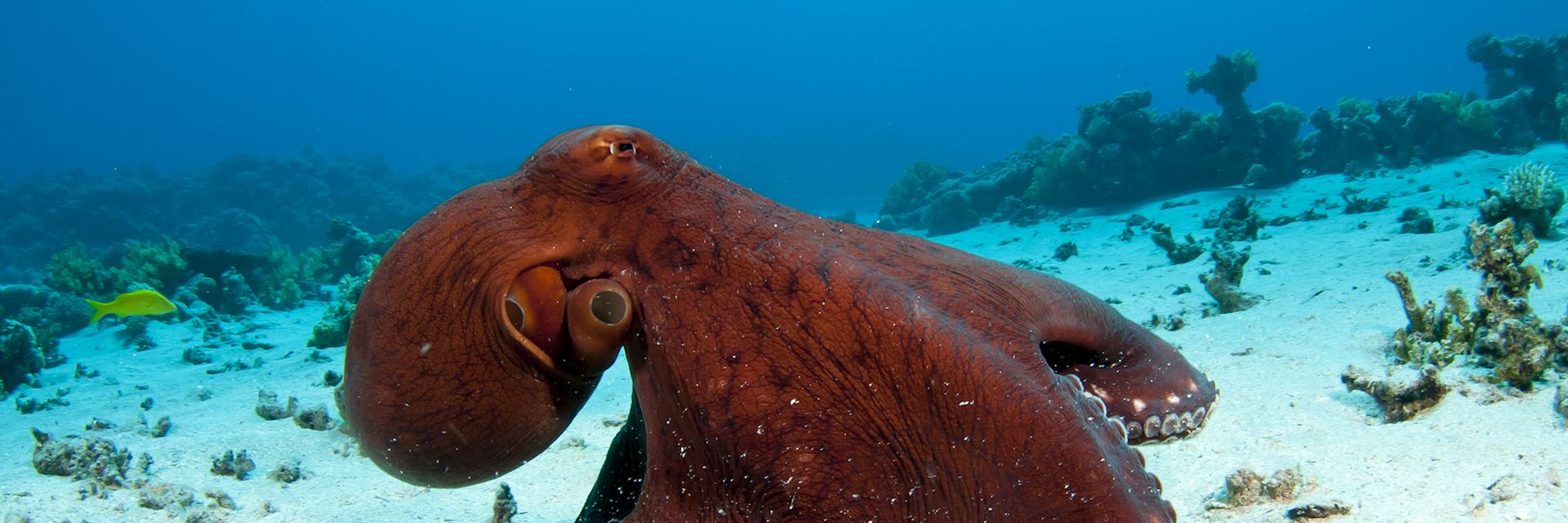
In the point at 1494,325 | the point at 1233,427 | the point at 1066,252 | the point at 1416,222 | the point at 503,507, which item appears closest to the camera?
the point at 503,507

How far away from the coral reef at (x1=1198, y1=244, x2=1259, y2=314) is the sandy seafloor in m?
0.20

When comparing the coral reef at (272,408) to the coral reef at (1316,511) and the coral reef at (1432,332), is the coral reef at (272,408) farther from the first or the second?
the coral reef at (1432,332)

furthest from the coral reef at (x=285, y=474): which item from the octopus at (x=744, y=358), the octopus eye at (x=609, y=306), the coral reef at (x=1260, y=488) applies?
the coral reef at (x=1260, y=488)

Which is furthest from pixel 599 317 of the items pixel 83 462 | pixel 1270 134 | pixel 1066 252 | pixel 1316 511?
pixel 1270 134

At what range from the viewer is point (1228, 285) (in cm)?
728

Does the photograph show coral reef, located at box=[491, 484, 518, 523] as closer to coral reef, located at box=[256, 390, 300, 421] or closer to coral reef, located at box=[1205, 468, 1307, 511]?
coral reef, located at box=[1205, 468, 1307, 511]

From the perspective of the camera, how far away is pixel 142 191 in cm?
2981

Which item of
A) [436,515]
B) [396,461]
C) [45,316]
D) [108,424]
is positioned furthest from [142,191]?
[396,461]

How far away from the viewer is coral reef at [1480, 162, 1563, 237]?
7062 millimetres

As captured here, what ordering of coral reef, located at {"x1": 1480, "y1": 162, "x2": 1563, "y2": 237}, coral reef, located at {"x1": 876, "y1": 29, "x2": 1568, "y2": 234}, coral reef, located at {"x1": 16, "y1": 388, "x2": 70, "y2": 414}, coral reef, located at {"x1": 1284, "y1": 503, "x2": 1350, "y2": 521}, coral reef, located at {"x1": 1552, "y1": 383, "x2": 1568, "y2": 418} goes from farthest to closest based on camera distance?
coral reef, located at {"x1": 876, "y1": 29, "x2": 1568, "y2": 234}
coral reef, located at {"x1": 16, "y1": 388, "x2": 70, "y2": 414}
coral reef, located at {"x1": 1480, "y1": 162, "x2": 1563, "y2": 237}
coral reef, located at {"x1": 1552, "y1": 383, "x2": 1568, "y2": 418}
coral reef, located at {"x1": 1284, "y1": 503, "x2": 1350, "y2": 521}

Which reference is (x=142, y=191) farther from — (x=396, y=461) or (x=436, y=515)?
(x=396, y=461)

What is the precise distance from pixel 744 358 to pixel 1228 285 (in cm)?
726

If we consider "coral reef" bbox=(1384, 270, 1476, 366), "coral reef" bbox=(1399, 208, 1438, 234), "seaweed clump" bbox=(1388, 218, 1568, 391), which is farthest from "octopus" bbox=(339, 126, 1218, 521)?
"coral reef" bbox=(1399, 208, 1438, 234)

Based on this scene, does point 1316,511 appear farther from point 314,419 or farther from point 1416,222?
point 1416,222
